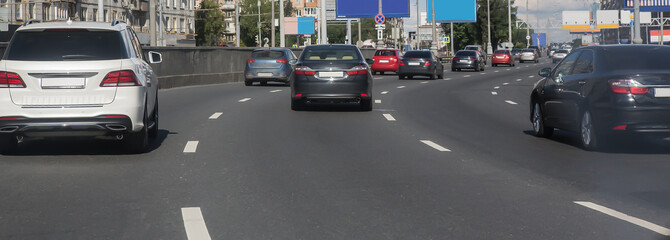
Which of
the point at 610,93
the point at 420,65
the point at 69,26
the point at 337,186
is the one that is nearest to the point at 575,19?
the point at 420,65

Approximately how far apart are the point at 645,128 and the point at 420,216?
5.40 meters

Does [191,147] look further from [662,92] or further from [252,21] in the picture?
[252,21]

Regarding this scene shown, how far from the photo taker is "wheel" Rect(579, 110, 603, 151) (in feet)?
40.3

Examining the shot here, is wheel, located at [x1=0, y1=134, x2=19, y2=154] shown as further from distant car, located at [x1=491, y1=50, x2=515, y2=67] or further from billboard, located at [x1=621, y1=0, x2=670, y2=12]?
billboard, located at [x1=621, y1=0, x2=670, y2=12]

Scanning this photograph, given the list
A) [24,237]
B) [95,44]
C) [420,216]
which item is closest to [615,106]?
[420,216]

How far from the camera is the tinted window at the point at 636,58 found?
12.3 meters

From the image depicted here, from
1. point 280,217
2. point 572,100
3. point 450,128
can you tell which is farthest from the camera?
point 450,128

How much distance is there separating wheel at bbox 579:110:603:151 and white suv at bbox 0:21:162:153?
5.48m

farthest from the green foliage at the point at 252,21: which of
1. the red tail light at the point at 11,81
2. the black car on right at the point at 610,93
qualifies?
the red tail light at the point at 11,81

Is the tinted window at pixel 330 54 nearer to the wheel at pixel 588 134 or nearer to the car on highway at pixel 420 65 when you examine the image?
the wheel at pixel 588 134

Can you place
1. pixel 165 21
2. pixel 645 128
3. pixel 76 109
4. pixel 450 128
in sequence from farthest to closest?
pixel 165 21
pixel 450 128
pixel 645 128
pixel 76 109

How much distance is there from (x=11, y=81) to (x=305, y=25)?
144 metres

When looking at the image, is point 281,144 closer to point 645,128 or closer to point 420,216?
point 645,128

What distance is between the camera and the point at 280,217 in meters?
7.23
